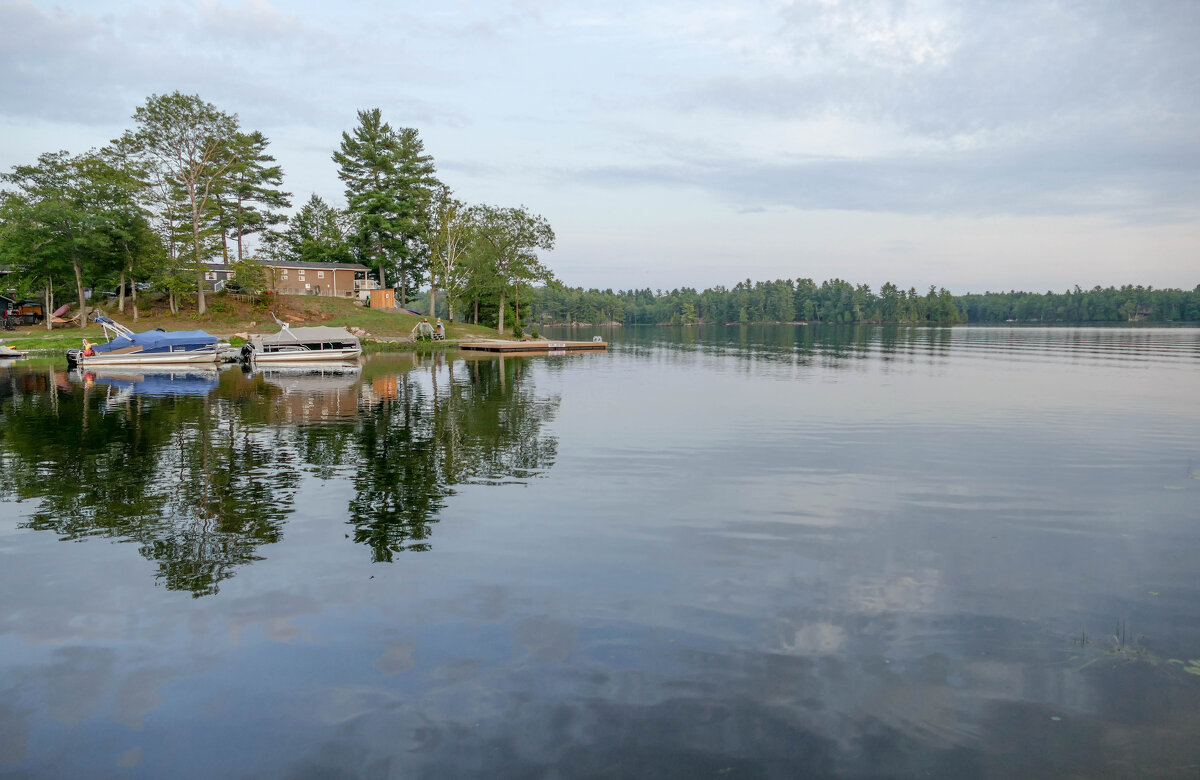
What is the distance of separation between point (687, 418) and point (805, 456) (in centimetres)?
960

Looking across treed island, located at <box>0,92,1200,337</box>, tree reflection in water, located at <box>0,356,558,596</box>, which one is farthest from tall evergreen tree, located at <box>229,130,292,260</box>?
tree reflection in water, located at <box>0,356,558,596</box>

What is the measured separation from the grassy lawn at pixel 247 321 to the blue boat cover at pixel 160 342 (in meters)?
15.0

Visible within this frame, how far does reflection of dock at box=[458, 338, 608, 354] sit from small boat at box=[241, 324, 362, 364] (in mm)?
17759

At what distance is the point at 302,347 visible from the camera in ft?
224

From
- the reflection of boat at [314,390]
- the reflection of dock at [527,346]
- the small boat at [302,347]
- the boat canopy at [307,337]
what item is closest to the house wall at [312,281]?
the reflection of dock at [527,346]

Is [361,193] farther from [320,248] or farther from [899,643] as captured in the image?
[899,643]

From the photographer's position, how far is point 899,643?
1049 cm

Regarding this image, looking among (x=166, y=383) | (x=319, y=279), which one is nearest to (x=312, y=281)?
(x=319, y=279)

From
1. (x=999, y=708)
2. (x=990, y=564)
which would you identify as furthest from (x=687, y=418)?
(x=999, y=708)

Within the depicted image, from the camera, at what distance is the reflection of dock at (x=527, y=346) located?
84.7 metres

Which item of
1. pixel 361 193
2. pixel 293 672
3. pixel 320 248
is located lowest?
pixel 293 672

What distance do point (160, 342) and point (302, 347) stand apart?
38.5ft

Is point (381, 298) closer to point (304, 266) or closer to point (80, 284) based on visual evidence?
point (304, 266)

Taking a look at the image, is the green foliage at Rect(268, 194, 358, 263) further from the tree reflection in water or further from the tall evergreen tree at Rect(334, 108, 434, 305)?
the tree reflection in water
